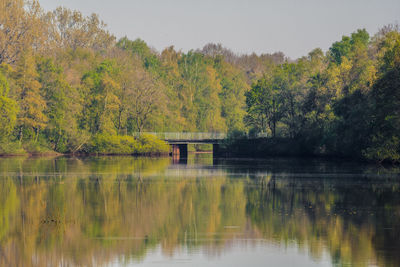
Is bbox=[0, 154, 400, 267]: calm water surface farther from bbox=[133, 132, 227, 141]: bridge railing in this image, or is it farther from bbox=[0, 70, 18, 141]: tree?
bbox=[133, 132, 227, 141]: bridge railing

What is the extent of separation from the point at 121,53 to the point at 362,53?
55378 mm

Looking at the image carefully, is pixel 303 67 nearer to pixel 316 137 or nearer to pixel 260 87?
pixel 260 87

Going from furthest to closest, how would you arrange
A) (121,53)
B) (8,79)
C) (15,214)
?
1. (121,53)
2. (8,79)
3. (15,214)

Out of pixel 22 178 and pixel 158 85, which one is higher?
pixel 158 85

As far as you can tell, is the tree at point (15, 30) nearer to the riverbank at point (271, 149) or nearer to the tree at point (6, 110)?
the tree at point (6, 110)

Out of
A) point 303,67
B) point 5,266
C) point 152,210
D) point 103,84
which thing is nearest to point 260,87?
point 303,67

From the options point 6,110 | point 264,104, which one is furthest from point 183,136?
point 6,110

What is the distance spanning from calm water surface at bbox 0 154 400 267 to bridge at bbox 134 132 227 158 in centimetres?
5941

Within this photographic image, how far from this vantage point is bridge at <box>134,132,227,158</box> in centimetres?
10394

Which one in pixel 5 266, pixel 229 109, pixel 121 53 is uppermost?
pixel 121 53

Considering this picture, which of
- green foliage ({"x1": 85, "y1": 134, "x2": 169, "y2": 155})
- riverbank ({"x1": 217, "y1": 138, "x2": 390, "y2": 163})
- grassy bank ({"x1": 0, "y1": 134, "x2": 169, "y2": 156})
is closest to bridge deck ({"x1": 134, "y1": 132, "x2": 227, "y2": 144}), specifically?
green foliage ({"x1": 85, "y1": 134, "x2": 169, "y2": 155})

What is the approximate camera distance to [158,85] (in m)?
107

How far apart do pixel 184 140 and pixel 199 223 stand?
79214 mm

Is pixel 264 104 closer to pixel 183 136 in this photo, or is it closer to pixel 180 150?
pixel 183 136
